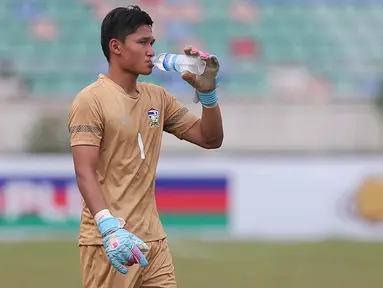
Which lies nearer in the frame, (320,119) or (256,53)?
(320,119)

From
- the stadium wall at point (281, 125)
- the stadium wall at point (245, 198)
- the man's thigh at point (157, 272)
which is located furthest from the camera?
the stadium wall at point (281, 125)

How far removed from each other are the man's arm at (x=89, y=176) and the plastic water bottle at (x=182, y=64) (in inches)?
21.9

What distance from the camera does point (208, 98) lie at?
506cm

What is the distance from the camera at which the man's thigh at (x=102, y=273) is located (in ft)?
16.1

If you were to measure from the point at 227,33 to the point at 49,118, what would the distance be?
5467 millimetres

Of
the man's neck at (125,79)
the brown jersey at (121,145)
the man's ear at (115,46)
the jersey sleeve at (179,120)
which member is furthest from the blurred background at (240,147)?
the man's ear at (115,46)

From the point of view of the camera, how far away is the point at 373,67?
21.0 meters

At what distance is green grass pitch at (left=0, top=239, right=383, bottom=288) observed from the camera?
10773mm

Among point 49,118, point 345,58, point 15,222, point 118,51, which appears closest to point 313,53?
point 345,58

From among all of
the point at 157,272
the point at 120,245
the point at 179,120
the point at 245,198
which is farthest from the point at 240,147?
the point at 120,245

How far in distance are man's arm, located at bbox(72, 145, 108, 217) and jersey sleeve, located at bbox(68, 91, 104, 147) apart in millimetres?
38

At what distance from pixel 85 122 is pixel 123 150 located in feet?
0.86

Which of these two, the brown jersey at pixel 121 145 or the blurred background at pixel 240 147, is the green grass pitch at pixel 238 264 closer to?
the blurred background at pixel 240 147

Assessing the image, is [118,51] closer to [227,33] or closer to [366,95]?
[366,95]
